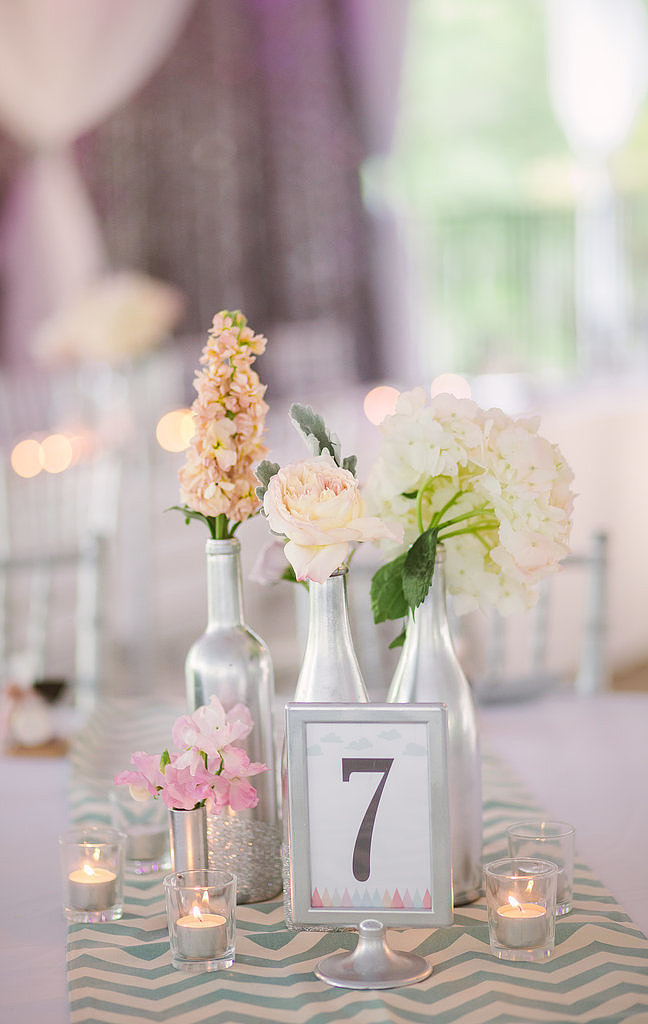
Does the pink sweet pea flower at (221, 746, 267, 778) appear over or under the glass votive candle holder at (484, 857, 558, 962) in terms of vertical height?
over

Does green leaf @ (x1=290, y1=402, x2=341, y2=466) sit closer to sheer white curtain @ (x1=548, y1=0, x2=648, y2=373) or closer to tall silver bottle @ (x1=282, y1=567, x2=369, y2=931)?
tall silver bottle @ (x1=282, y1=567, x2=369, y2=931)

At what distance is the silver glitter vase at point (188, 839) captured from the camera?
2.94 ft

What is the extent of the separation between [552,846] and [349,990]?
0.22m

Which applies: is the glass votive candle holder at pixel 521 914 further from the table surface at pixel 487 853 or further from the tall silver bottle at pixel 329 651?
the tall silver bottle at pixel 329 651

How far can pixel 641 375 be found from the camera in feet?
19.3

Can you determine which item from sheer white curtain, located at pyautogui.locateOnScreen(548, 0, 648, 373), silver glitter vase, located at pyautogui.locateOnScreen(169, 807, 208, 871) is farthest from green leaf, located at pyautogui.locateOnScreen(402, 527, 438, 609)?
sheer white curtain, located at pyautogui.locateOnScreen(548, 0, 648, 373)

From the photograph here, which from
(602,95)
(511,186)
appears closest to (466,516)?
(602,95)

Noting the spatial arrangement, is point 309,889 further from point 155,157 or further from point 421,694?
point 155,157

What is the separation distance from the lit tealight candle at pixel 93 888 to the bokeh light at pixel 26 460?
2016 millimetres

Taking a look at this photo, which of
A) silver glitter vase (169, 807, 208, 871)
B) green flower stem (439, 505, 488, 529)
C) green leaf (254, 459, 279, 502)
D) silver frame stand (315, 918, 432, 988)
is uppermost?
green leaf (254, 459, 279, 502)

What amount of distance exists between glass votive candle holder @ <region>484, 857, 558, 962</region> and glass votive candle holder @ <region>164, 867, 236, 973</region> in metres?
0.17

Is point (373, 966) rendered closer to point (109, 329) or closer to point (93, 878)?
point (93, 878)

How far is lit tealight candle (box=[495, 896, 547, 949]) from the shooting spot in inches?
33.6

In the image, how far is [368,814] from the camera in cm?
85
